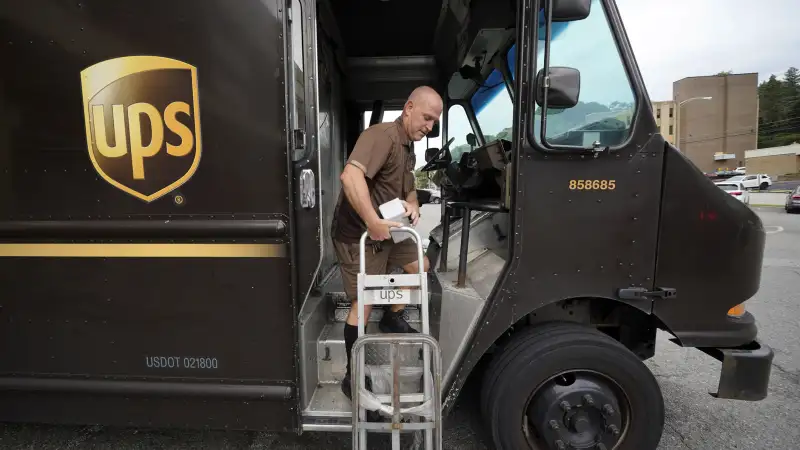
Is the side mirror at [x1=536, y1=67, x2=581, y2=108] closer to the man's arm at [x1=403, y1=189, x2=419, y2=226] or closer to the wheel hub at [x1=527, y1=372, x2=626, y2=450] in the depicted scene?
the man's arm at [x1=403, y1=189, x2=419, y2=226]

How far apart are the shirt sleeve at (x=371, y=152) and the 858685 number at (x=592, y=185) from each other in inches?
35.7

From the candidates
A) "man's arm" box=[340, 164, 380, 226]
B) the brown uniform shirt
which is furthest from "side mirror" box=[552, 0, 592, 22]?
"man's arm" box=[340, 164, 380, 226]

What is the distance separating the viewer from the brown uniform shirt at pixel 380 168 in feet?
6.59

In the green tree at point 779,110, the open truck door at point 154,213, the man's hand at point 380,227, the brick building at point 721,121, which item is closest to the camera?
the open truck door at point 154,213

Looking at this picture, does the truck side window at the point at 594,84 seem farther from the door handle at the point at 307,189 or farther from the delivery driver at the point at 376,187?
the door handle at the point at 307,189

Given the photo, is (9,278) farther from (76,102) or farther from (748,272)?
(748,272)

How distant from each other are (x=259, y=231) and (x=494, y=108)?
1936 millimetres

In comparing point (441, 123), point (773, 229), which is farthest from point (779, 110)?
point (441, 123)

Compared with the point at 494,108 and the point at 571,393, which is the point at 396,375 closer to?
the point at 571,393

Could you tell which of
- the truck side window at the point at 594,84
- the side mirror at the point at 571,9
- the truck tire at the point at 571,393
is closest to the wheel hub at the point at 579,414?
the truck tire at the point at 571,393

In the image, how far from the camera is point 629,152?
186 centimetres

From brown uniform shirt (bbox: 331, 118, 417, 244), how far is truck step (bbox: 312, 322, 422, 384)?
0.61 m

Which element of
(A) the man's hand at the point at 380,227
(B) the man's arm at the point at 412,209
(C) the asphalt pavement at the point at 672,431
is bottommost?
(C) the asphalt pavement at the point at 672,431

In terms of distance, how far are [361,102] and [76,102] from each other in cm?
267
